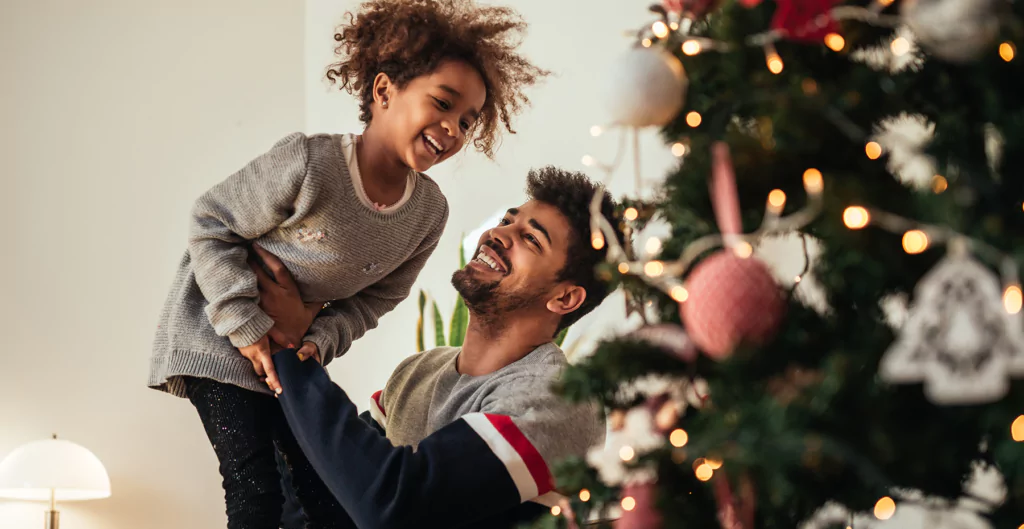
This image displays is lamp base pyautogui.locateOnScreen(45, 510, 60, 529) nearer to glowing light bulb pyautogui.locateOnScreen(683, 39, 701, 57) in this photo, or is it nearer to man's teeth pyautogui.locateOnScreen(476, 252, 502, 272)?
man's teeth pyautogui.locateOnScreen(476, 252, 502, 272)

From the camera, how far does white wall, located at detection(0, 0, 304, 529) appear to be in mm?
3211

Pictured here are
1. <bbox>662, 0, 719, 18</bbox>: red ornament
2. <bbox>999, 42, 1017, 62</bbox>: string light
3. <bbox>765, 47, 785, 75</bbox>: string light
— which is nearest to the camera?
<bbox>999, 42, 1017, 62</bbox>: string light

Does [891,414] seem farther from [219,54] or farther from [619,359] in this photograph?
[219,54]

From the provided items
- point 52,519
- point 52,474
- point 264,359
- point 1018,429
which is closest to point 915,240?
point 1018,429

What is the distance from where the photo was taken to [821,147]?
764 mm

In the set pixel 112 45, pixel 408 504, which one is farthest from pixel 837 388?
pixel 112 45

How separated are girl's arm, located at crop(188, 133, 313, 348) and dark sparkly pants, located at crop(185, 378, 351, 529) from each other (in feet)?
0.38

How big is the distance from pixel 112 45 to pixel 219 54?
1.29 ft

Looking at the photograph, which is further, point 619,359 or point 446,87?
point 446,87

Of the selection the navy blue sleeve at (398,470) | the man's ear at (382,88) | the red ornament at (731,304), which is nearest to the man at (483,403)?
the navy blue sleeve at (398,470)

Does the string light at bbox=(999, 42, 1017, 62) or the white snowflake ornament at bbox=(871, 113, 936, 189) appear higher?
the string light at bbox=(999, 42, 1017, 62)

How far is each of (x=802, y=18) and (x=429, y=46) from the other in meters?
1.07

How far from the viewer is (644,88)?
0.79 meters

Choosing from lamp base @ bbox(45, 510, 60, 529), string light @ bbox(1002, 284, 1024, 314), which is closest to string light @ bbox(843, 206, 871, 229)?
string light @ bbox(1002, 284, 1024, 314)
